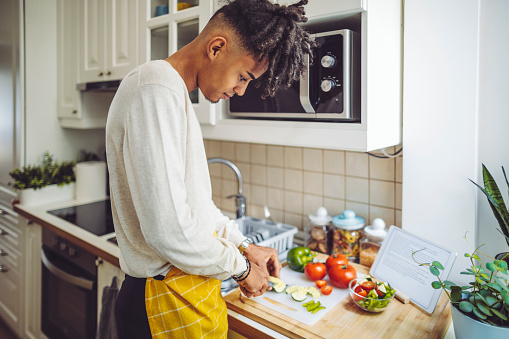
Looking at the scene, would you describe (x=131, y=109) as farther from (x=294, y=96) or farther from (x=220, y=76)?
(x=294, y=96)

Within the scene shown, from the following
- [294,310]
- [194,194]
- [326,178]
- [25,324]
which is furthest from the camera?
[25,324]

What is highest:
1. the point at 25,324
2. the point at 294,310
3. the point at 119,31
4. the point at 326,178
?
the point at 119,31

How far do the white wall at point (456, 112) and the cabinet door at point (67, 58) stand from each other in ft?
5.91

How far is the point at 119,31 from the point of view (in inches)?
72.1

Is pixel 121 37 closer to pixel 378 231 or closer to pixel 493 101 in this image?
pixel 378 231

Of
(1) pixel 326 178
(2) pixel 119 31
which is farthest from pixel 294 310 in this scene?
(2) pixel 119 31

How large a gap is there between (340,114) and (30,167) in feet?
6.29

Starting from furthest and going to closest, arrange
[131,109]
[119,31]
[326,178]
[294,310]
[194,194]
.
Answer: [119,31] → [326,178] → [294,310] → [194,194] → [131,109]

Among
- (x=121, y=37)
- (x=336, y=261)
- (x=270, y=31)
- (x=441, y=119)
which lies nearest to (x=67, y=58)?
(x=121, y=37)

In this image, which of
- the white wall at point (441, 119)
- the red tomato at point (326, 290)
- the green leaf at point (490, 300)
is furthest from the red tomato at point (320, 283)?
the green leaf at point (490, 300)

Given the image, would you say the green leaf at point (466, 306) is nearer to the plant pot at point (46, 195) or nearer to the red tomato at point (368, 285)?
the red tomato at point (368, 285)

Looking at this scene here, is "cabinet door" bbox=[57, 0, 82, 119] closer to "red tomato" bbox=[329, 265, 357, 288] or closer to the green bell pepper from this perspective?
the green bell pepper

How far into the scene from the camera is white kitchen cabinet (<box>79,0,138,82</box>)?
1750mm

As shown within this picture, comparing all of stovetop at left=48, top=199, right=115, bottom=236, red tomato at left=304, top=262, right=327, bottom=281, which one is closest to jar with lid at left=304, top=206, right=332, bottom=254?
red tomato at left=304, top=262, right=327, bottom=281
